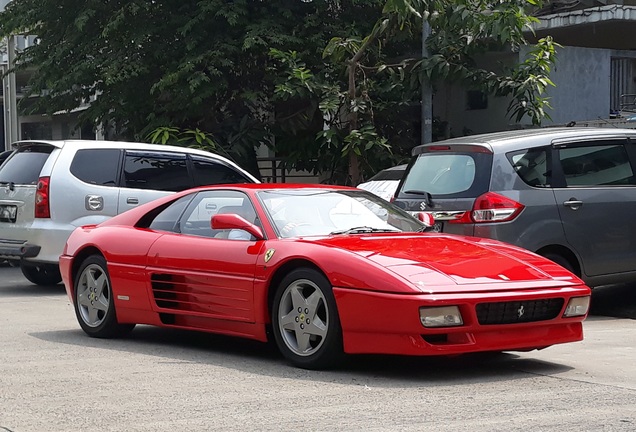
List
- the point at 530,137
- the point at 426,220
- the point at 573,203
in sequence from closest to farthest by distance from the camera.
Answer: the point at 426,220
the point at 573,203
the point at 530,137

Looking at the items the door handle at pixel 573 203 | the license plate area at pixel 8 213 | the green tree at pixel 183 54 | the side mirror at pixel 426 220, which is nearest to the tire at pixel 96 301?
the side mirror at pixel 426 220

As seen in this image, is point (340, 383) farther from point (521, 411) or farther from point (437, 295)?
point (521, 411)

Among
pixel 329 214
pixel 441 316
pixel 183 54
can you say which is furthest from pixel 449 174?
pixel 183 54

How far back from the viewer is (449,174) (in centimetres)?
1098

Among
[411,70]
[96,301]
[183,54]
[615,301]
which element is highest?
[183,54]

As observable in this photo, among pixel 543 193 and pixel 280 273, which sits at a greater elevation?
pixel 543 193

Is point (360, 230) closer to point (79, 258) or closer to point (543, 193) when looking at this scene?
point (79, 258)

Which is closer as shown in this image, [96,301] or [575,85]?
[96,301]

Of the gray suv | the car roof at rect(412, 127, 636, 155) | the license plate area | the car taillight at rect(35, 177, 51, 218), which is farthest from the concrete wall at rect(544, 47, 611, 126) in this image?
the license plate area

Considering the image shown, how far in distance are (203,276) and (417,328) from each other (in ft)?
6.49

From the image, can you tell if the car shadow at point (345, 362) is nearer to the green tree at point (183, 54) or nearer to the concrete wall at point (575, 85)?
the green tree at point (183, 54)

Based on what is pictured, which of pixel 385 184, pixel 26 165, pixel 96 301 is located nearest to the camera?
pixel 96 301

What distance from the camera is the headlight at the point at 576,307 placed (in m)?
7.63

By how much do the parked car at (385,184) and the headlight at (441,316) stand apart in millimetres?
6561
